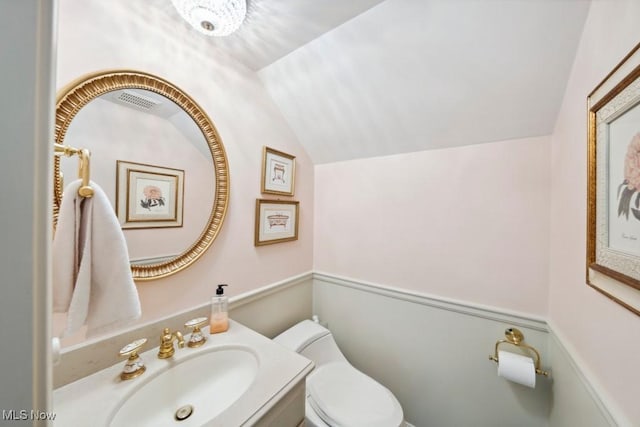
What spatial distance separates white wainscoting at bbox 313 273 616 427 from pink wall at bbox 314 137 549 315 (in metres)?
0.09

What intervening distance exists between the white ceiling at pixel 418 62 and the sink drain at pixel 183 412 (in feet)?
4.75

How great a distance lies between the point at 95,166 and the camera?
71 cm

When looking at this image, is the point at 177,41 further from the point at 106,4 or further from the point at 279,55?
the point at 279,55

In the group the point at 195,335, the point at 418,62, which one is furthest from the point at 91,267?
the point at 418,62

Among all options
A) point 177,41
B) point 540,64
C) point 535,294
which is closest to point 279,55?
point 177,41

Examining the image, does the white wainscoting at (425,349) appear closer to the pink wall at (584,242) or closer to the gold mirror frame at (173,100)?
the pink wall at (584,242)

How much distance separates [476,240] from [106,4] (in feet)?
5.81

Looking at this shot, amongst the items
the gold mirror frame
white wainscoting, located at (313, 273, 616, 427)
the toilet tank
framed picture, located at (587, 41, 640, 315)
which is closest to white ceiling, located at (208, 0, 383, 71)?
the gold mirror frame

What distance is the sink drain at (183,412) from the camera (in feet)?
2.28

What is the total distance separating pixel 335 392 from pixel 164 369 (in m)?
0.81

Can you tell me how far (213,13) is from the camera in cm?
77

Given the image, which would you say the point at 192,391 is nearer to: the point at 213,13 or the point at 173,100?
the point at 173,100

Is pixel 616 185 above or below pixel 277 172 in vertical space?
below

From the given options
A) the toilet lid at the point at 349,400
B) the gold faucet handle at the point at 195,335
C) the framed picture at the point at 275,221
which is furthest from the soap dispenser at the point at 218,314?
the toilet lid at the point at 349,400
